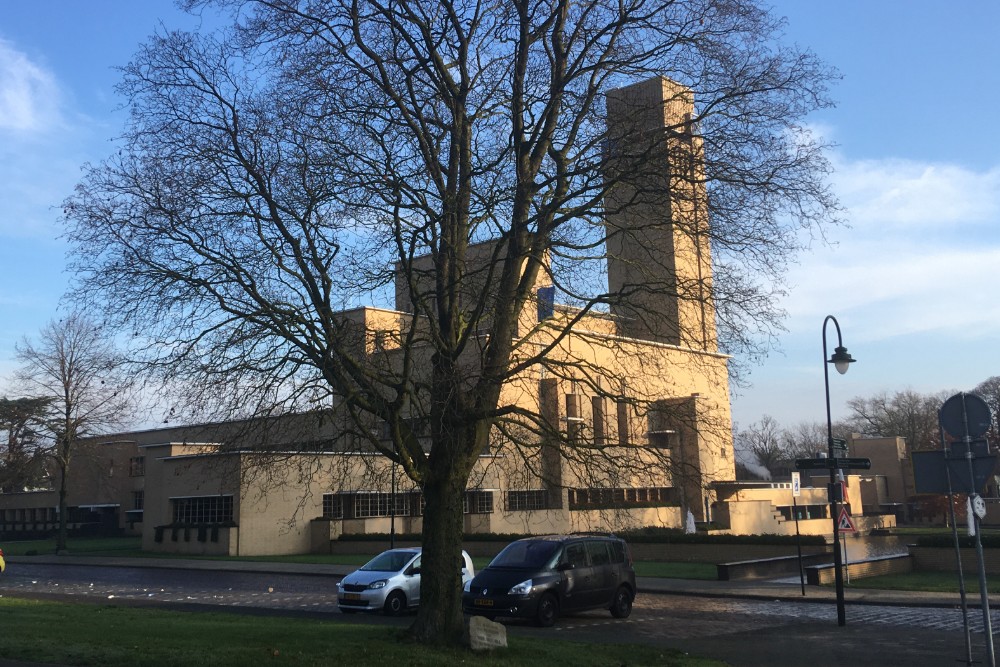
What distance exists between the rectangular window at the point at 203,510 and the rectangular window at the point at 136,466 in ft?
73.7

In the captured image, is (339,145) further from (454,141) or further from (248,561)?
(248,561)

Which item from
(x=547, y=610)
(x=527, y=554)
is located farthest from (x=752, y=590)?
(x=547, y=610)

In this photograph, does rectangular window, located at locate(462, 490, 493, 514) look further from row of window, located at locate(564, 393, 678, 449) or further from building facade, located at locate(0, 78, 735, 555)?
row of window, located at locate(564, 393, 678, 449)

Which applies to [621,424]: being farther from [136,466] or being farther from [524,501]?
[136,466]

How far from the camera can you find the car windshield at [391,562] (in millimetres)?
21828

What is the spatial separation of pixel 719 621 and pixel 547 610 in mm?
4007

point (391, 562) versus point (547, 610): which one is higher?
point (391, 562)

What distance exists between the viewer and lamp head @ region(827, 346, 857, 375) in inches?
791

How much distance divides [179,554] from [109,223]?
123ft

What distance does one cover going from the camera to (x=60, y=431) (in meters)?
50.4

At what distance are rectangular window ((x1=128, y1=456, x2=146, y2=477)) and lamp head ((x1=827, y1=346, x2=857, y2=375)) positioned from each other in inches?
2345

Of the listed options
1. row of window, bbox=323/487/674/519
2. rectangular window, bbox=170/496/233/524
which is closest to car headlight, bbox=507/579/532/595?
row of window, bbox=323/487/674/519

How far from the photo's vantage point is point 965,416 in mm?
12289

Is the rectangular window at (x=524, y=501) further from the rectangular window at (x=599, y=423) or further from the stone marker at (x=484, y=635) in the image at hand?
the stone marker at (x=484, y=635)
